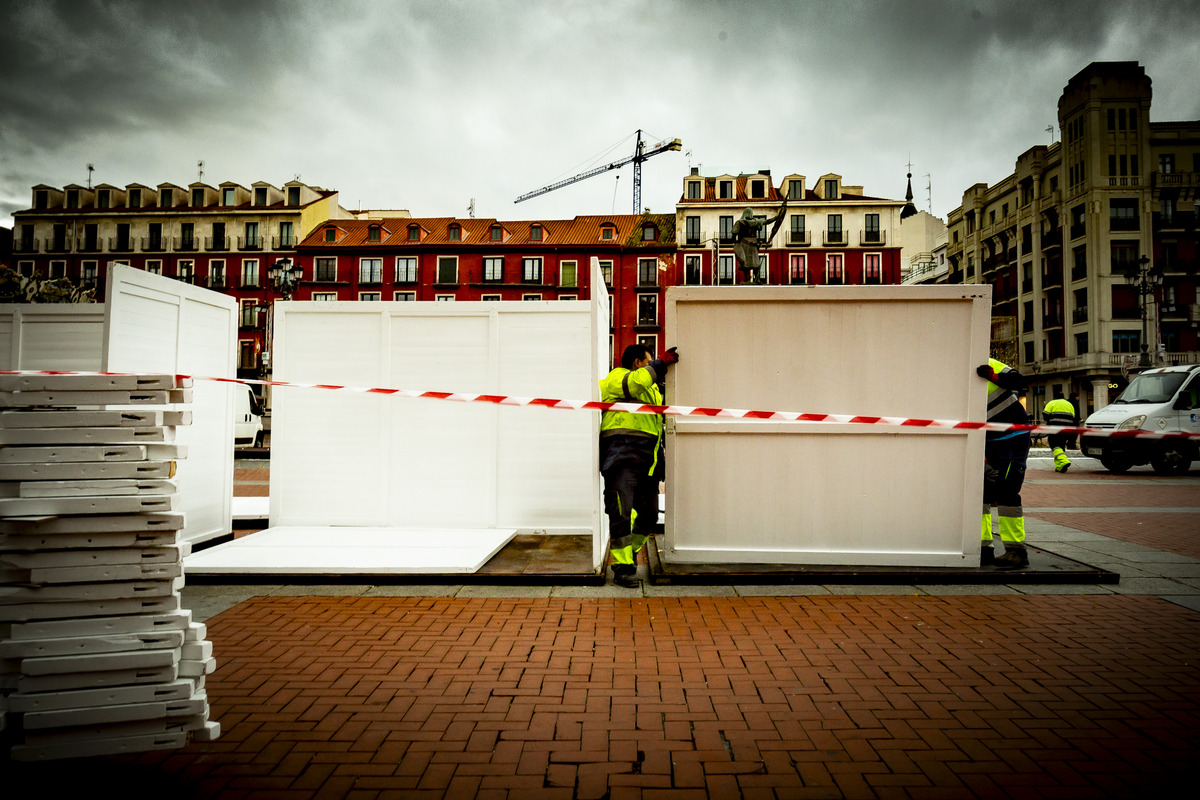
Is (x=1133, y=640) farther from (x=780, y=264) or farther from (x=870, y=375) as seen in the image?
(x=780, y=264)

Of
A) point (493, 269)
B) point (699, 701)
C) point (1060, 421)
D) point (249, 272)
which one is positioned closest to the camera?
point (699, 701)

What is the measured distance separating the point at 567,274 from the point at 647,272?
6288 millimetres

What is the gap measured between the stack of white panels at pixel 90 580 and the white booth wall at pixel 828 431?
3955mm

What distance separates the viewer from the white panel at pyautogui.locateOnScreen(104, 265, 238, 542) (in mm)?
5980

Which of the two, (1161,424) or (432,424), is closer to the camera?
(432,424)

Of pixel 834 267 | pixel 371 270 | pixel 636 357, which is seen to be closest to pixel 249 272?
pixel 371 270

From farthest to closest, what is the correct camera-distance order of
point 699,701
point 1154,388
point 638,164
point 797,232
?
point 638,164
point 797,232
point 1154,388
point 699,701

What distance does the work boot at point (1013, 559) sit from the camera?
5973 mm

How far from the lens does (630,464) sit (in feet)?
18.5

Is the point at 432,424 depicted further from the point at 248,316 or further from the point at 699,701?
the point at 248,316

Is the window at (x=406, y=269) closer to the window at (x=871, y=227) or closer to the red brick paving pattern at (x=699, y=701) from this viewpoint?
the window at (x=871, y=227)

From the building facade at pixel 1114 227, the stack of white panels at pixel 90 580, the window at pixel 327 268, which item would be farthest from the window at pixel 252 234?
the building facade at pixel 1114 227

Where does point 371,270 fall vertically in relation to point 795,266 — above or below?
below

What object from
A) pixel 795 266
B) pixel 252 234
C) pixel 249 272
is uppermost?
pixel 252 234
